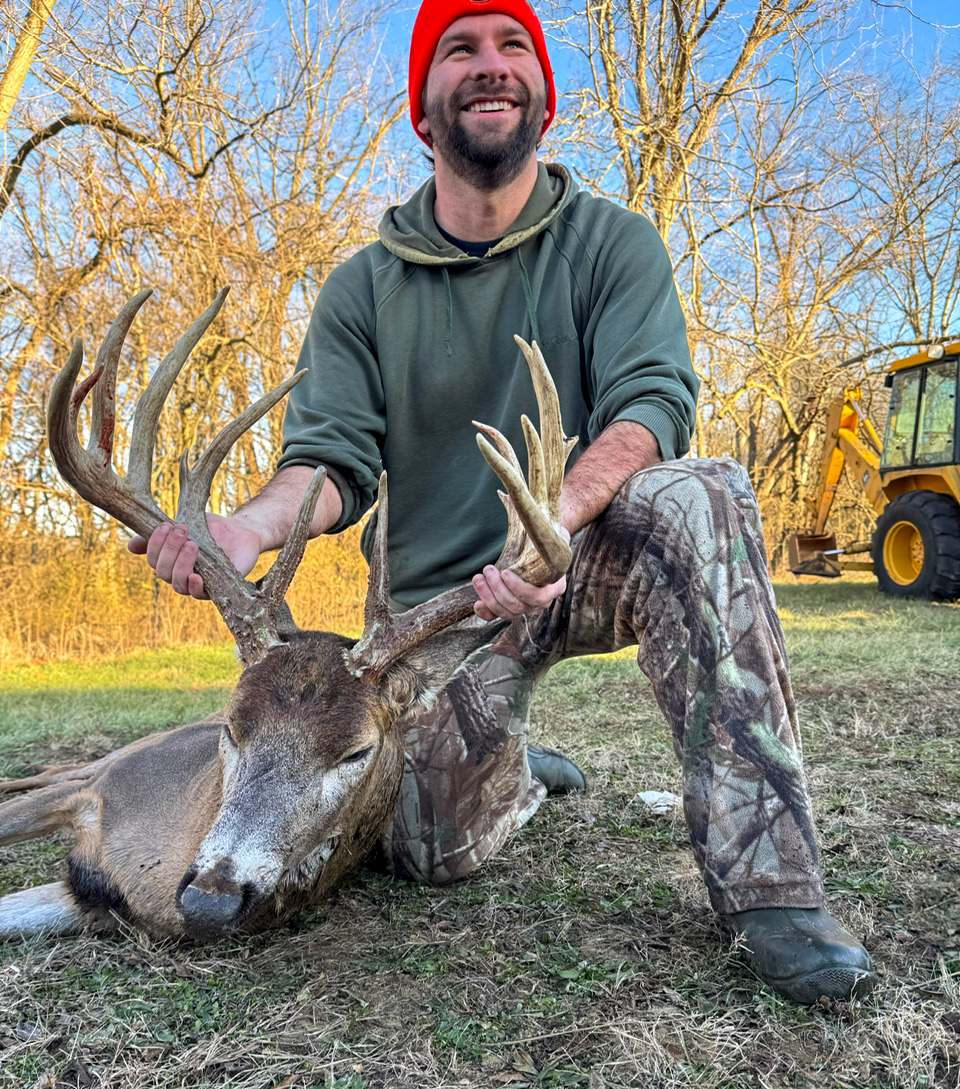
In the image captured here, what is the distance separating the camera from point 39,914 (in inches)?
105

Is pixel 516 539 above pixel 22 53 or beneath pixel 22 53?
beneath

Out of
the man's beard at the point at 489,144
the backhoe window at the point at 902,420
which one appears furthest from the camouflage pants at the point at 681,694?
the backhoe window at the point at 902,420

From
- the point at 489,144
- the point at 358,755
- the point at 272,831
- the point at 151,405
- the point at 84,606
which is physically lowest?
the point at 84,606

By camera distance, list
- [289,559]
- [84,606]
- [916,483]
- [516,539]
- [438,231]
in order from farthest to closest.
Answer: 1. [916,483]
2. [84,606]
3. [438,231]
4. [289,559]
5. [516,539]

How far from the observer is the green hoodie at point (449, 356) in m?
3.46

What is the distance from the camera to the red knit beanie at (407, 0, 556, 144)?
3625mm

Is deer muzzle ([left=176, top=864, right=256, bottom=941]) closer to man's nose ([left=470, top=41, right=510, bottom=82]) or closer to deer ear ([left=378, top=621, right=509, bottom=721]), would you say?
deer ear ([left=378, top=621, right=509, bottom=721])

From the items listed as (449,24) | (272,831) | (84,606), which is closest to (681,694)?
(272,831)

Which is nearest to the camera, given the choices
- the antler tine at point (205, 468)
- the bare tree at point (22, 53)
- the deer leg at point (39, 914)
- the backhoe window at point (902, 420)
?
the deer leg at point (39, 914)

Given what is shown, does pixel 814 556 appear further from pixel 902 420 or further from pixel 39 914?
pixel 39 914

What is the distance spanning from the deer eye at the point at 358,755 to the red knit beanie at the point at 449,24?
2696 millimetres

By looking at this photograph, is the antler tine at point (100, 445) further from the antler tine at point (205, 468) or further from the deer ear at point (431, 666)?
the deer ear at point (431, 666)

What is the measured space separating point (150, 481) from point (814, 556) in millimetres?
14104

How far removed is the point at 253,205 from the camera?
496 inches
